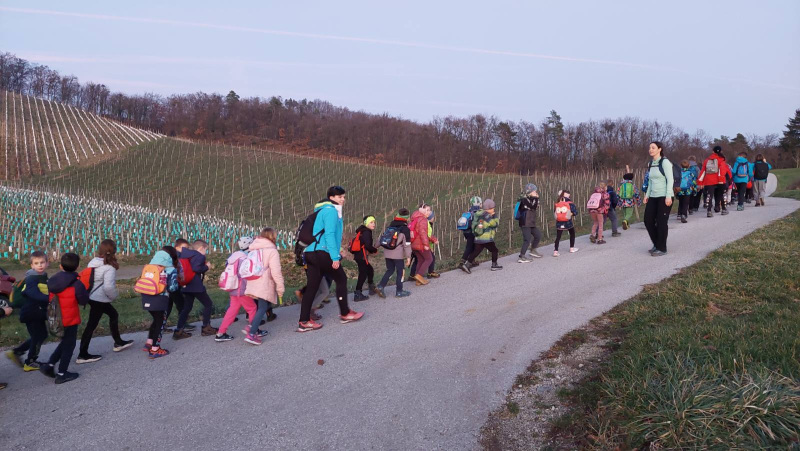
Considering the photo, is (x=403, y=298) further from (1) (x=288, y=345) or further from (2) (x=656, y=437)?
(2) (x=656, y=437)

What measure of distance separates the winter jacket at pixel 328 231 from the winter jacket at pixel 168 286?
1591 millimetres

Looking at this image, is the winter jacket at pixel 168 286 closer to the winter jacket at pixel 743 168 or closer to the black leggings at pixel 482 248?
the black leggings at pixel 482 248

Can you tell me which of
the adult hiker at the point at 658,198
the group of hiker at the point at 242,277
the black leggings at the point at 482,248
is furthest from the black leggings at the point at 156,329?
the adult hiker at the point at 658,198

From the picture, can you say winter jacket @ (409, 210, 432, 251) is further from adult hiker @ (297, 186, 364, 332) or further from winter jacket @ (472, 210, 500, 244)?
adult hiker @ (297, 186, 364, 332)

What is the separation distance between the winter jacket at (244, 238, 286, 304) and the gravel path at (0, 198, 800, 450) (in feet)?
1.85

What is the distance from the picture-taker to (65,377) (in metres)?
5.06

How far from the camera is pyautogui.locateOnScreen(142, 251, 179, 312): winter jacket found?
5.83 m

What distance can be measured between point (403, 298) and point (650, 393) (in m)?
4.77

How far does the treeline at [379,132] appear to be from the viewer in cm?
6594

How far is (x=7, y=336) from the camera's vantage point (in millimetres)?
7379

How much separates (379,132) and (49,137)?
133ft

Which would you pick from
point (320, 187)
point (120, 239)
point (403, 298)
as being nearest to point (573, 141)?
point (320, 187)

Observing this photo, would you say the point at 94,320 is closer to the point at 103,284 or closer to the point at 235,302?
the point at 103,284

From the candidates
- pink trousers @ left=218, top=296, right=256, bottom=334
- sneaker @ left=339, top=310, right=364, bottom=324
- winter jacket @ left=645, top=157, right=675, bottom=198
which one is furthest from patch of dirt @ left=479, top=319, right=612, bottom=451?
winter jacket @ left=645, top=157, right=675, bottom=198
